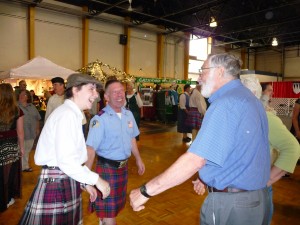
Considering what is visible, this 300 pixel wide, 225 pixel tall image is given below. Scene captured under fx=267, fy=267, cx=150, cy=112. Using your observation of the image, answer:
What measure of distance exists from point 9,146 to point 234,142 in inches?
113

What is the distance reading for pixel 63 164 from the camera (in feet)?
4.98

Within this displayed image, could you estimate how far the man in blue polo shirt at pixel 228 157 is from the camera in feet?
3.98

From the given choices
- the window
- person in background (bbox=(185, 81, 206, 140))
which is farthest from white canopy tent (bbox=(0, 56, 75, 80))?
the window

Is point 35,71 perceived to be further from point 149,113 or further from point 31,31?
point 149,113

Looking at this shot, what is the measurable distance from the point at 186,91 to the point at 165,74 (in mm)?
7623

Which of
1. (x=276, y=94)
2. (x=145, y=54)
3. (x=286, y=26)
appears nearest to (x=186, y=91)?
(x=276, y=94)

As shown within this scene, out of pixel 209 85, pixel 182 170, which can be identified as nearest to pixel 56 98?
pixel 209 85

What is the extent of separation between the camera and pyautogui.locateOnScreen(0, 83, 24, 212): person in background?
314 centimetres

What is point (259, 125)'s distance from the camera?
1307 mm

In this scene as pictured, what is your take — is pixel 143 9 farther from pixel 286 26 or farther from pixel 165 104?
pixel 286 26

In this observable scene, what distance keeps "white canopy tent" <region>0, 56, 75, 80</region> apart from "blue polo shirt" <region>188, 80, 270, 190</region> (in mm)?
6776

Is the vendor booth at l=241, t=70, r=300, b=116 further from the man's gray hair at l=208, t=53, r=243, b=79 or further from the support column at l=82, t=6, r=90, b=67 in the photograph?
the support column at l=82, t=6, r=90, b=67

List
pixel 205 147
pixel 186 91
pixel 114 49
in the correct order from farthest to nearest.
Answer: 1. pixel 114 49
2. pixel 186 91
3. pixel 205 147

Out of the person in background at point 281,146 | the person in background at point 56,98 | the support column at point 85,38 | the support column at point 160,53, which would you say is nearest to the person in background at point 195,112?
the person in background at point 56,98
